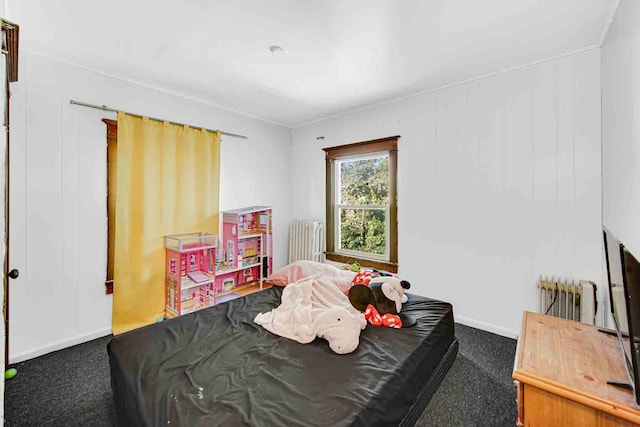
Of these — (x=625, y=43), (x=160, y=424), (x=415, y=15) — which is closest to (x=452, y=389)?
(x=160, y=424)

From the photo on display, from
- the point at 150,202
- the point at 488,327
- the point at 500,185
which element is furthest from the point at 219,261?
the point at 500,185

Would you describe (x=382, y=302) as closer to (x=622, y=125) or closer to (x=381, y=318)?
(x=381, y=318)

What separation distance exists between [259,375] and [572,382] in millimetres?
1372

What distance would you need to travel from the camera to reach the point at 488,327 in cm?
283

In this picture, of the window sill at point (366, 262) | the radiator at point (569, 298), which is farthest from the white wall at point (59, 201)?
the radiator at point (569, 298)

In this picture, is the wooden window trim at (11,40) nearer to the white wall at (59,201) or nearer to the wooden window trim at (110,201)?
the white wall at (59,201)

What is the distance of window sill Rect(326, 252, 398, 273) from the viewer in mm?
3493

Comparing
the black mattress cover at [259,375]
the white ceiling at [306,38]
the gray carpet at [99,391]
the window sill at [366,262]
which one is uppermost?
the white ceiling at [306,38]

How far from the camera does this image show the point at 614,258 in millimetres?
1314

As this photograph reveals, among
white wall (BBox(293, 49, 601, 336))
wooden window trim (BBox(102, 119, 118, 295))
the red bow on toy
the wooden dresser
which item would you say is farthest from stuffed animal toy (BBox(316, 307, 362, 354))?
wooden window trim (BBox(102, 119, 118, 295))

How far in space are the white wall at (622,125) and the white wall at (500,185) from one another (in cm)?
22

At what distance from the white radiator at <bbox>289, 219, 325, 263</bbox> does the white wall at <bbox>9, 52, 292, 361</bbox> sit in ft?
7.59

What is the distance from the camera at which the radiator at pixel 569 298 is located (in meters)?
2.29

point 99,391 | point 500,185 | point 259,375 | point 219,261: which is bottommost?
point 99,391
